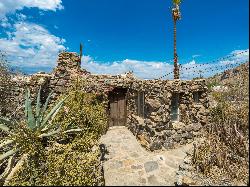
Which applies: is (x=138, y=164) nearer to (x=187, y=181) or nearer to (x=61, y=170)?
(x=187, y=181)

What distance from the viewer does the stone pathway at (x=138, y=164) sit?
7.14 metres

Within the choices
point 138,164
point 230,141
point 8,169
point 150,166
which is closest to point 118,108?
point 138,164

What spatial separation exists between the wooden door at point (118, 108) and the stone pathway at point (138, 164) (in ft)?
9.66

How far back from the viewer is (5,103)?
12.5m

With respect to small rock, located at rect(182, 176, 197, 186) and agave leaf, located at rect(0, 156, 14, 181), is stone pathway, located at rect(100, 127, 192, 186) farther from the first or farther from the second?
agave leaf, located at rect(0, 156, 14, 181)

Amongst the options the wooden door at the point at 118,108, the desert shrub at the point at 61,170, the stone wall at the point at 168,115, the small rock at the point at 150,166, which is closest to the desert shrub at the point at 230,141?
the stone wall at the point at 168,115

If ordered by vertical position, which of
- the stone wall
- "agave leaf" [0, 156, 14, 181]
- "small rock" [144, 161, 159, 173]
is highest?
the stone wall

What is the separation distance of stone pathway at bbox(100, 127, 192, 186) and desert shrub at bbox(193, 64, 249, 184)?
38.1 inches

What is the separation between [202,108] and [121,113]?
16.5 feet

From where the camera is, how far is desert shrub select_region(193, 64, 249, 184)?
6887mm

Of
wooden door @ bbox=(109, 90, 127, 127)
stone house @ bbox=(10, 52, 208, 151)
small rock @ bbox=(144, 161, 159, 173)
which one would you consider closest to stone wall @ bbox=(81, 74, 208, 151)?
stone house @ bbox=(10, 52, 208, 151)

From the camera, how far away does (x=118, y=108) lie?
13.9 m

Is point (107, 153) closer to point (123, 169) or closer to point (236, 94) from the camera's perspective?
point (123, 169)

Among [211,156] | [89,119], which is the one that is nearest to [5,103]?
[89,119]
